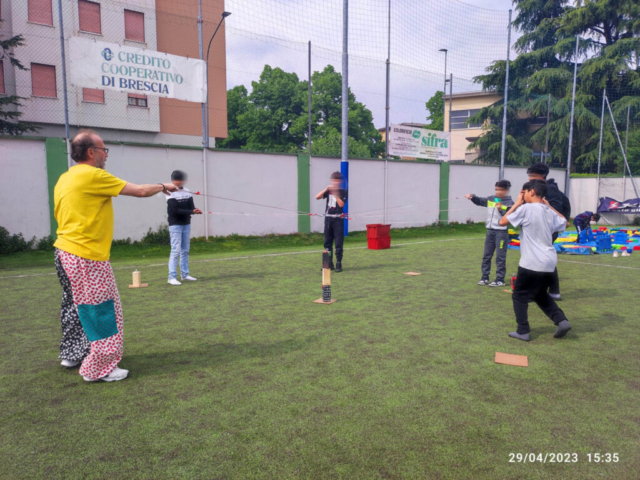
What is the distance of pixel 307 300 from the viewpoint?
677 centimetres

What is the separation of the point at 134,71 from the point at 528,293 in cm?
1147

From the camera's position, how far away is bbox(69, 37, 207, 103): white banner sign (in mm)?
11836

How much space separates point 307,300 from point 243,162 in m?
9.01

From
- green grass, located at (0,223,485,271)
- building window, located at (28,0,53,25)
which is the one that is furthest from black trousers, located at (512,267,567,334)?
building window, located at (28,0,53,25)

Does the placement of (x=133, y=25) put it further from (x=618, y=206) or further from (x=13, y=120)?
(x=618, y=206)

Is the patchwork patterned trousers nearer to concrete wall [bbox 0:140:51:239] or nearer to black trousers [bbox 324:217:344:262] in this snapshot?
black trousers [bbox 324:217:344:262]

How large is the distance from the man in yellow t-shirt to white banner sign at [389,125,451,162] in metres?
15.4

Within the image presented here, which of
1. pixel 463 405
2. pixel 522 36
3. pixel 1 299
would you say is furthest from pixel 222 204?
pixel 522 36

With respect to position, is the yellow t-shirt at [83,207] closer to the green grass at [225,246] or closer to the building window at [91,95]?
the green grass at [225,246]

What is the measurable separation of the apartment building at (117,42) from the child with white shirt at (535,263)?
1357cm

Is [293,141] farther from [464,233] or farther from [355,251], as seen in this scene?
[355,251]

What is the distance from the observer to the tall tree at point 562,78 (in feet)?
99.3

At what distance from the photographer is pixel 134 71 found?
12555mm
